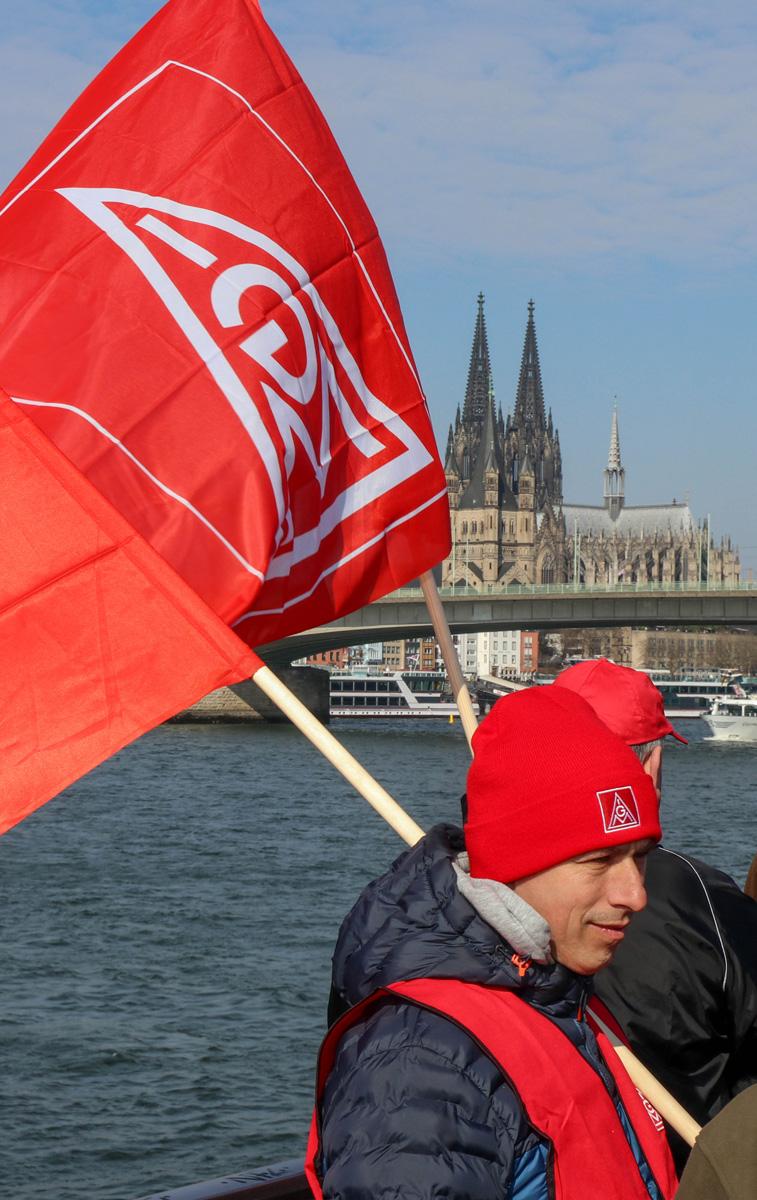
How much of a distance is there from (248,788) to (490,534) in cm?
8155

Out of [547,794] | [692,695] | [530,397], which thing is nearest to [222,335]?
[547,794]

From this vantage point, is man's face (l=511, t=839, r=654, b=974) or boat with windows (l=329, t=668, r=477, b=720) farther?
boat with windows (l=329, t=668, r=477, b=720)

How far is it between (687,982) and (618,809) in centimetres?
73

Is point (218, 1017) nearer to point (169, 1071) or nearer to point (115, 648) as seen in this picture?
point (169, 1071)

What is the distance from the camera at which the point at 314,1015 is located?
11711 mm

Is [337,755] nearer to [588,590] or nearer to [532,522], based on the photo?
[588,590]

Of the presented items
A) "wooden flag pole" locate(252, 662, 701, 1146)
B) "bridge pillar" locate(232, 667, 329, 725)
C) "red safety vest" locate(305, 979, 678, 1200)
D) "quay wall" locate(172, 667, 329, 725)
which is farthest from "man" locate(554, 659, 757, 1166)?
"bridge pillar" locate(232, 667, 329, 725)

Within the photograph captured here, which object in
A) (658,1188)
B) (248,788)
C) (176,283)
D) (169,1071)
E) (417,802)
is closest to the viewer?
(658,1188)

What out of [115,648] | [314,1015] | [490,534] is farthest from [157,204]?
[490,534]

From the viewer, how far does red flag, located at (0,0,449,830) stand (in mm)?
2951

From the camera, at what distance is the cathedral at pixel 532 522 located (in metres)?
110

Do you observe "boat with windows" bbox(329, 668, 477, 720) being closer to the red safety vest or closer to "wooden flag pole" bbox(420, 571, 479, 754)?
"wooden flag pole" bbox(420, 571, 479, 754)

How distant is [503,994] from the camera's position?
1.68 metres

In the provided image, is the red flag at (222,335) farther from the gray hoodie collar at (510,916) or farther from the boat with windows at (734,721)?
the boat with windows at (734,721)
